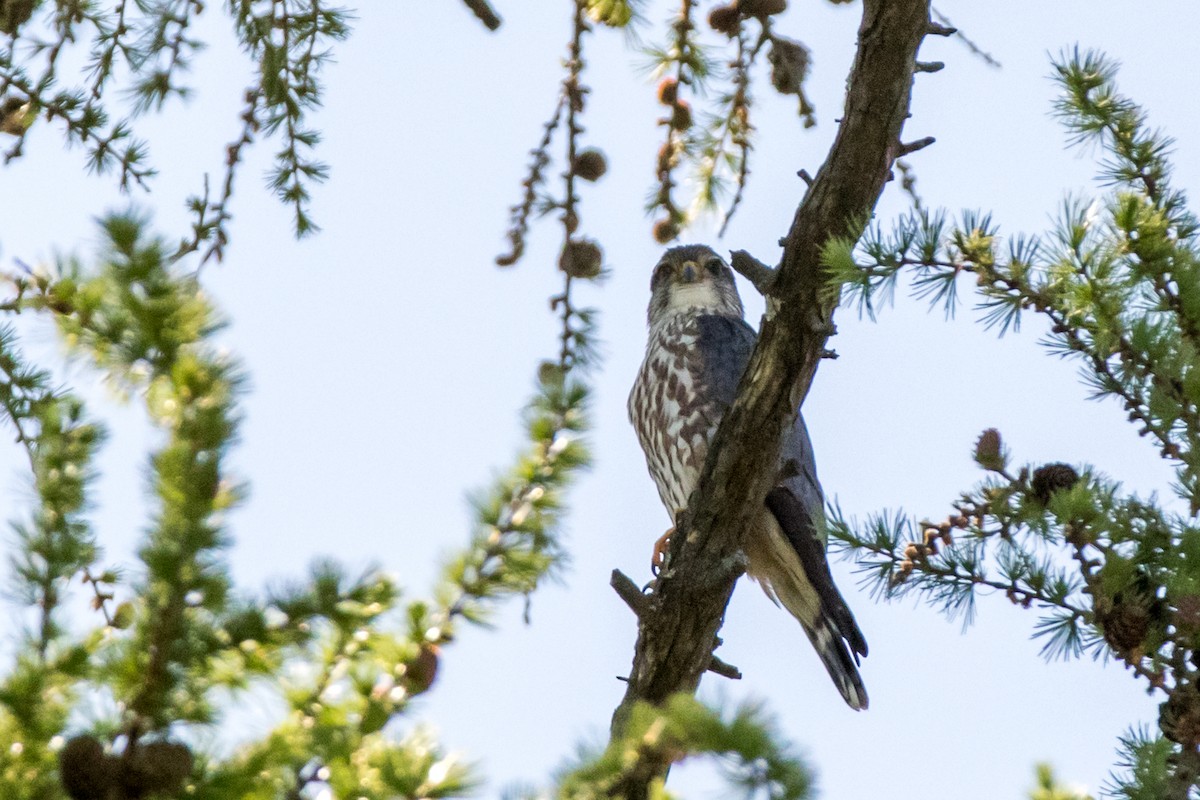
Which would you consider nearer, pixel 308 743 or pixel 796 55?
pixel 308 743

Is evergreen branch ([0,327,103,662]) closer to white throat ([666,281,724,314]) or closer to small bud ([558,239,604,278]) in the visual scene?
small bud ([558,239,604,278])

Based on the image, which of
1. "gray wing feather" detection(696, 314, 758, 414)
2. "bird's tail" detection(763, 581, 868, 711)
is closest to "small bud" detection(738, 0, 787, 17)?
"gray wing feather" detection(696, 314, 758, 414)

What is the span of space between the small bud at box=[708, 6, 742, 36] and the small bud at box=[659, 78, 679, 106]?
19cm

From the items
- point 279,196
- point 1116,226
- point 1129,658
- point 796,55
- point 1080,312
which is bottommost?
point 1129,658

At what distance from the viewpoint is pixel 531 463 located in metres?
1.52

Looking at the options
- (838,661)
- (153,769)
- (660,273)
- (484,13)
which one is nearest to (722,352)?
(660,273)

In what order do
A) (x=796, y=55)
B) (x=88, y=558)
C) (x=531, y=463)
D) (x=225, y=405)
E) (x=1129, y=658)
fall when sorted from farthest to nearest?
(x=796, y=55) < (x=1129, y=658) < (x=531, y=463) < (x=88, y=558) < (x=225, y=405)

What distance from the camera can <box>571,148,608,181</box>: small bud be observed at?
3168 mm

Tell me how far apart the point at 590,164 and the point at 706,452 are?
1203mm

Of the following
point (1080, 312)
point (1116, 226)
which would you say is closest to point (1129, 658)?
point (1080, 312)

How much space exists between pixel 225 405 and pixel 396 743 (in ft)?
1.21

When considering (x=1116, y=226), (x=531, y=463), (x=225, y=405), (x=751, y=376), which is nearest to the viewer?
(x=225, y=405)

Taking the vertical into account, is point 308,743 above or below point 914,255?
below

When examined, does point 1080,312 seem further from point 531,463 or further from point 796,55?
point 796,55
